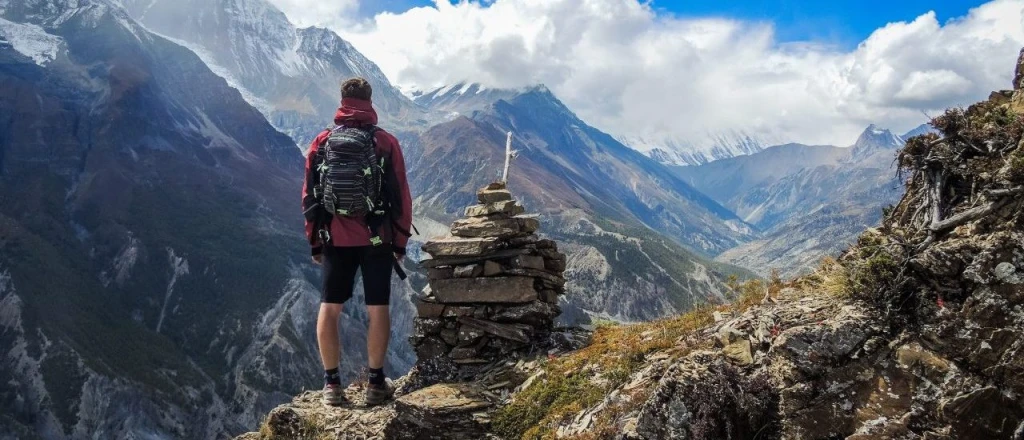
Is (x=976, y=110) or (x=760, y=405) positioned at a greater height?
(x=976, y=110)

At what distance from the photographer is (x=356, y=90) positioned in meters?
10.2

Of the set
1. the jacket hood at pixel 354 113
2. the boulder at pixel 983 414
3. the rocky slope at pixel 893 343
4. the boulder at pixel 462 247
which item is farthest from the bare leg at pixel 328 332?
the boulder at pixel 983 414

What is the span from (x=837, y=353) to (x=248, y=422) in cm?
20525

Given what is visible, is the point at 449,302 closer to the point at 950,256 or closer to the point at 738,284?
the point at 738,284

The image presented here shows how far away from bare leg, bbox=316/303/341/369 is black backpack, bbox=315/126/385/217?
1.62m

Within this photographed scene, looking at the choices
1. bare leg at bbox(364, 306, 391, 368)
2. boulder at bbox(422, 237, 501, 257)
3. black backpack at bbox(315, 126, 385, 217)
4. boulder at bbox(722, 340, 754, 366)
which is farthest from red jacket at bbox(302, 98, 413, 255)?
boulder at bbox(722, 340, 754, 366)

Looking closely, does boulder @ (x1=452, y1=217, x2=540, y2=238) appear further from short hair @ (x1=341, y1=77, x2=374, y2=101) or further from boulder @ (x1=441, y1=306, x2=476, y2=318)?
short hair @ (x1=341, y1=77, x2=374, y2=101)

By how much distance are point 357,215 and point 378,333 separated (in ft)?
6.48

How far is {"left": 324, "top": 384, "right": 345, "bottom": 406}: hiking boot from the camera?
34.1 ft

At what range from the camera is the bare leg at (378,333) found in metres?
10.1

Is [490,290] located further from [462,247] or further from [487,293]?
[462,247]

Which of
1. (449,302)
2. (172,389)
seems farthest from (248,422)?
(449,302)

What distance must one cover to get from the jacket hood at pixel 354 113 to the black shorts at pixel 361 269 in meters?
2.09

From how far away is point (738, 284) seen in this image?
9688 millimetres
